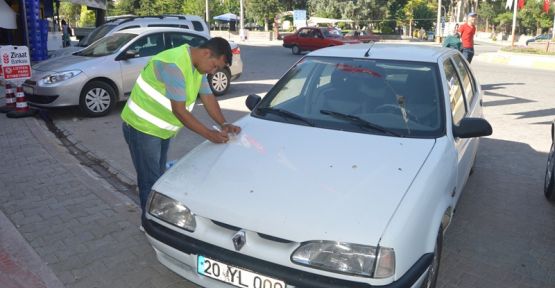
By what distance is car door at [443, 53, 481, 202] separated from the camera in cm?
358

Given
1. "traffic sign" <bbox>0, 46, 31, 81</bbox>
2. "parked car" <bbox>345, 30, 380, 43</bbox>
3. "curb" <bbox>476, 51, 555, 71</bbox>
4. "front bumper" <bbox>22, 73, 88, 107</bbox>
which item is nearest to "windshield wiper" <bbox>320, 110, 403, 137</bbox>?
"front bumper" <bbox>22, 73, 88, 107</bbox>

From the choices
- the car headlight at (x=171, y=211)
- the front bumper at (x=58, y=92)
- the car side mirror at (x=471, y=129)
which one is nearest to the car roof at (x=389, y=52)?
the car side mirror at (x=471, y=129)

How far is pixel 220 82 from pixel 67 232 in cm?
690

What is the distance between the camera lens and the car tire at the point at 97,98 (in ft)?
26.0

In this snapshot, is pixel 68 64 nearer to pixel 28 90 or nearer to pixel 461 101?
pixel 28 90

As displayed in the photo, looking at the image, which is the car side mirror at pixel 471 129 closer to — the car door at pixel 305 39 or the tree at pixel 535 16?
the car door at pixel 305 39

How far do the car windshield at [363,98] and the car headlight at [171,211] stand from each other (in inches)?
44.8

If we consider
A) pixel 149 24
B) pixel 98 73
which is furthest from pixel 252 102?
pixel 149 24

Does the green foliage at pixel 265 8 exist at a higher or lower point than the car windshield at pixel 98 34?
higher

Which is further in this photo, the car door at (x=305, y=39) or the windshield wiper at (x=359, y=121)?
the car door at (x=305, y=39)

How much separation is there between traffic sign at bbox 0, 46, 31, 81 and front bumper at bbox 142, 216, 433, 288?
6126 millimetres

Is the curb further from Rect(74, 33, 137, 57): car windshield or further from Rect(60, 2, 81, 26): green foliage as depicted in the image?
Rect(60, 2, 81, 26): green foliage

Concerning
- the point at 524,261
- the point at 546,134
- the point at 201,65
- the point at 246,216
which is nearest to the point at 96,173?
the point at 201,65

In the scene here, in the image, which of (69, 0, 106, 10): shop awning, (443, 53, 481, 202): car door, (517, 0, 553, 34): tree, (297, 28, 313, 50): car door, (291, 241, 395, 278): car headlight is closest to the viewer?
(291, 241, 395, 278): car headlight
